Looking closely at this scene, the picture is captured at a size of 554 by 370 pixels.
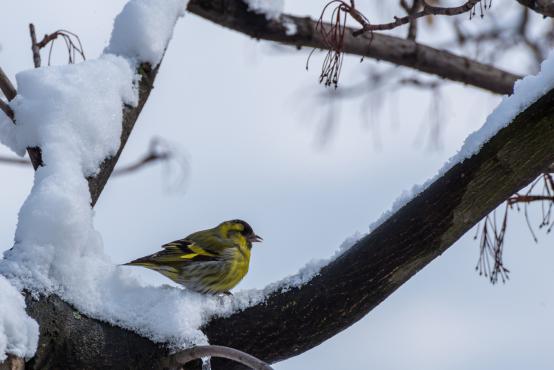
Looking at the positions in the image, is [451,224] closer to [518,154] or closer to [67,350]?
[518,154]

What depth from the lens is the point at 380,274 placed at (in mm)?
3141

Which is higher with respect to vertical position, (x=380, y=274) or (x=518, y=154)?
(x=518, y=154)

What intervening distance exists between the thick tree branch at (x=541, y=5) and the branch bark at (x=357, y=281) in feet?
1.82

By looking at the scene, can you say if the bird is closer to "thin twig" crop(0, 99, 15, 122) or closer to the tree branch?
the tree branch

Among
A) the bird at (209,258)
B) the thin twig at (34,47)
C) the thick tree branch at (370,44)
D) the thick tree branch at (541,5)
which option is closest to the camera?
the thick tree branch at (541,5)

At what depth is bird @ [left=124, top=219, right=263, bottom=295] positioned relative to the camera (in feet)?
14.2

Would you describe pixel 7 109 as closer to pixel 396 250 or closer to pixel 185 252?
pixel 185 252

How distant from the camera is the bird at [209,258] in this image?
4316mm

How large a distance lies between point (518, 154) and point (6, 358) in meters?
1.71

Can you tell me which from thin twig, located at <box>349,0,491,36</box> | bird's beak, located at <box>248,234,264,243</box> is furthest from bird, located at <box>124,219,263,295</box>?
thin twig, located at <box>349,0,491,36</box>

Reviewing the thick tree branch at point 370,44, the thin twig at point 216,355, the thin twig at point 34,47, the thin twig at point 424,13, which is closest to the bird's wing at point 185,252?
the thin twig at point 34,47

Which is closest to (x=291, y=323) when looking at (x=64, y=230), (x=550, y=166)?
(x=64, y=230)

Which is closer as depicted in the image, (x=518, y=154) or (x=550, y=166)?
(x=518, y=154)

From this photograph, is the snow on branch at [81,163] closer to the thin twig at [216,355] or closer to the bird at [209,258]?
the thin twig at [216,355]
